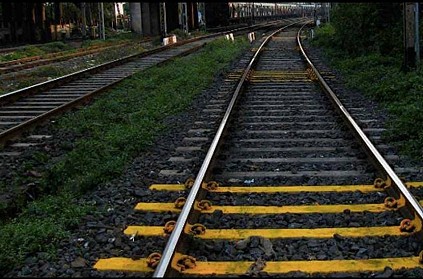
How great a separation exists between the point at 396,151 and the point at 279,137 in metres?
1.57

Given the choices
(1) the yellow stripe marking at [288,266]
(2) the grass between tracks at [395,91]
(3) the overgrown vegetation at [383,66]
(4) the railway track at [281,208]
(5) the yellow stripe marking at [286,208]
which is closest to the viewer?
(1) the yellow stripe marking at [288,266]

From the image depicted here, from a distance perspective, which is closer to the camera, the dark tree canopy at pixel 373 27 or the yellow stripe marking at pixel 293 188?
the yellow stripe marking at pixel 293 188

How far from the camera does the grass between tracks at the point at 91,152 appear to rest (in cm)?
433

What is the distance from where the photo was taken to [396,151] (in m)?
6.53

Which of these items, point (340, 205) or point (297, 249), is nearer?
point (297, 249)

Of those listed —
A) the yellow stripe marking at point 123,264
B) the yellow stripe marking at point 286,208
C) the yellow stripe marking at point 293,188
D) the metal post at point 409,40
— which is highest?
Answer: the metal post at point 409,40

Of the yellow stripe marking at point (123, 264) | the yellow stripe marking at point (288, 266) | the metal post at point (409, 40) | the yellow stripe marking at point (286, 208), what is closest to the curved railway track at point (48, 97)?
the yellow stripe marking at point (286, 208)

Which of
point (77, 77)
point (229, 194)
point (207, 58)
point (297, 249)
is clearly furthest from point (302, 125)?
point (207, 58)

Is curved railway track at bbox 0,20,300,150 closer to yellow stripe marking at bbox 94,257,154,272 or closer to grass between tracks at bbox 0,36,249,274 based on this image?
grass between tracks at bbox 0,36,249,274

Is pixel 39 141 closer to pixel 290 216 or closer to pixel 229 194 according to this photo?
pixel 229 194

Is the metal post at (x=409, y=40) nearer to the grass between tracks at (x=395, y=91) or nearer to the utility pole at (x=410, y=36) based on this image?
the utility pole at (x=410, y=36)

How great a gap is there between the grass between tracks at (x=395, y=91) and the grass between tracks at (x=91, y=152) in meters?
3.29

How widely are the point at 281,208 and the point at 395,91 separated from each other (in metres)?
6.25

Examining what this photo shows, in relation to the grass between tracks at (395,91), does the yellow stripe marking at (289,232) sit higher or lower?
lower
